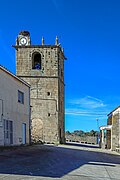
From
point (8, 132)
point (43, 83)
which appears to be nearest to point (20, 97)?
point (8, 132)

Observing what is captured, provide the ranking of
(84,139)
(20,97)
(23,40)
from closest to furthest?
(20,97)
(23,40)
(84,139)

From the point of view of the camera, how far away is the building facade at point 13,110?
1897cm

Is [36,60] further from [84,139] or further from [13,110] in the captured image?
[84,139]

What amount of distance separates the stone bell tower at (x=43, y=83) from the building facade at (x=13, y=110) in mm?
12204

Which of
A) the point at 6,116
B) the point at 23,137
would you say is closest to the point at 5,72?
the point at 6,116

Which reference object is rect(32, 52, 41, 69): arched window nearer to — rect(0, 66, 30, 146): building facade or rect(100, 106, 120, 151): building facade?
rect(0, 66, 30, 146): building facade

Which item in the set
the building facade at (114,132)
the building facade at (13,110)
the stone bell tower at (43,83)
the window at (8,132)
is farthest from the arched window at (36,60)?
the window at (8,132)

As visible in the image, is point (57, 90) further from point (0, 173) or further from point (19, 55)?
point (0, 173)

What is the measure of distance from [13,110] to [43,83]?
17.6 meters

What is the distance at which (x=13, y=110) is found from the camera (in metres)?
21.1

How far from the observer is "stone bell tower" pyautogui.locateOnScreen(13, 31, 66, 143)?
37.2 metres

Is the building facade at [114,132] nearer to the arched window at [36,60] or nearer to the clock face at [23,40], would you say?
the arched window at [36,60]

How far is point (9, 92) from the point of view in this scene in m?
20.3

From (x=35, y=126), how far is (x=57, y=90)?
228 inches
